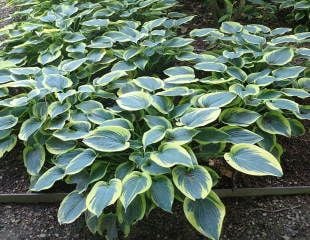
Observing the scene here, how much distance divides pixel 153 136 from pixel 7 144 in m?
0.92

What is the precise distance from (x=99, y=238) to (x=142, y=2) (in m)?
2.15

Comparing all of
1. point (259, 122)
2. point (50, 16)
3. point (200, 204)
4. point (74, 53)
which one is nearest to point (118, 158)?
point (200, 204)

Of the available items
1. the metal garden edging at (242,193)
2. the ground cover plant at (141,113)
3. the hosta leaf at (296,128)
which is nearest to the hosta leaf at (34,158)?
the ground cover plant at (141,113)

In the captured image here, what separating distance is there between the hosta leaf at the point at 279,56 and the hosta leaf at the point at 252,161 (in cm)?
87

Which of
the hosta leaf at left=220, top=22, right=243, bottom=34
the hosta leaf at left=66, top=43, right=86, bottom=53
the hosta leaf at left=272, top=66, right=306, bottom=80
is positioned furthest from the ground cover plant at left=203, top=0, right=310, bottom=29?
the hosta leaf at left=66, top=43, right=86, bottom=53

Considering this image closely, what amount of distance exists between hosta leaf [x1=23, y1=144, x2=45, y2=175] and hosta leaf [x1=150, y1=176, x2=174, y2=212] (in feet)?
2.30

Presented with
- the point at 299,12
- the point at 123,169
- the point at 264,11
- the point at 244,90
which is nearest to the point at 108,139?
the point at 123,169

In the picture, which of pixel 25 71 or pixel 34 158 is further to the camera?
pixel 25 71

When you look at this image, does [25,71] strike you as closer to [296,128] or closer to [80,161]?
[80,161]

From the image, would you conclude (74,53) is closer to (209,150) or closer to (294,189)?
(209,150)

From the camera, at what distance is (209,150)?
2.20 metres

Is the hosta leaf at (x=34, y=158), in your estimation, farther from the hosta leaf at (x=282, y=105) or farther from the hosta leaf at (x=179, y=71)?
the hosta leaf at (x=282, y=105)

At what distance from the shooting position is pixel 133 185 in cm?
190

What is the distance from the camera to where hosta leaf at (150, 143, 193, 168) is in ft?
6.28
